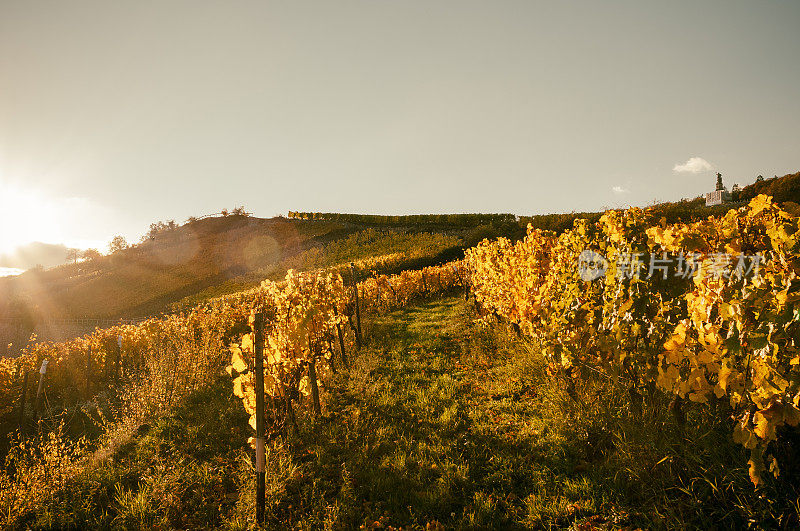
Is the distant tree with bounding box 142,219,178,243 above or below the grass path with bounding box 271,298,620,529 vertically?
above

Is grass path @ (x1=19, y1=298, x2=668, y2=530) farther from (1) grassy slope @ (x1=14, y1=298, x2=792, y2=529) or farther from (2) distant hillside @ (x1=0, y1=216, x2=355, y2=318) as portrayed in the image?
(2) distant hillside @ (x1=0, y1=216, x2=355, y2=318)

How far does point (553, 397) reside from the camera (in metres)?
4.88

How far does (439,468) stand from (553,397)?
1882 millimetres

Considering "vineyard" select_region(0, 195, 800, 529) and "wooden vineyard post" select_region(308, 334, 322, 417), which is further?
"wooden vineyard post" select_region(308, 334, 322, 417)

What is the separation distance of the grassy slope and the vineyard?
0.03m

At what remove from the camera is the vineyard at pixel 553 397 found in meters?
2.70

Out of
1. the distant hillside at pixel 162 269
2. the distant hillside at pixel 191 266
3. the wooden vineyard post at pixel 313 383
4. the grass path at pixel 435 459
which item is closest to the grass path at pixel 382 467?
the grass path at pixel 435 459

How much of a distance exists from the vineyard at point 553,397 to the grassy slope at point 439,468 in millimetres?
27

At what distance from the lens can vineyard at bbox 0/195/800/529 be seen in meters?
2.70

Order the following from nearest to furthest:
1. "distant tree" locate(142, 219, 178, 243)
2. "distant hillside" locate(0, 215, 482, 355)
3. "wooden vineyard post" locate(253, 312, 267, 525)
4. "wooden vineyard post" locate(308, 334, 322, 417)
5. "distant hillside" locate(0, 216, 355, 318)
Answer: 1. "wooden vineyard post" locate(253, 312, 267, 525)
2. "wooden vineyard post" locate(308, 334, 322, 417)
3. "distant hillside" locate(0, 215, 482, 355)
4. "distant hillside" locate(0, 216, 355, 318)
5. "distant tree" locate(142, 219, 178, 243)

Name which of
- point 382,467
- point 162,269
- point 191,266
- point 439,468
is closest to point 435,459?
point 439,468

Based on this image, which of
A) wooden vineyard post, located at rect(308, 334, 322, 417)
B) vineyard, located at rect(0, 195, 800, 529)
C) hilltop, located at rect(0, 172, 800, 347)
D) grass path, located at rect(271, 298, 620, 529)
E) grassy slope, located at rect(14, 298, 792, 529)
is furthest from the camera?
hilltop, located at rect(0, 172, 800, 347)

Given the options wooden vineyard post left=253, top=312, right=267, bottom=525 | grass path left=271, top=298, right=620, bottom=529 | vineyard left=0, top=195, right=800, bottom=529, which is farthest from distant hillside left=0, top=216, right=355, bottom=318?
wooden vineyard post left=253, top=312, right=267, bottom=525

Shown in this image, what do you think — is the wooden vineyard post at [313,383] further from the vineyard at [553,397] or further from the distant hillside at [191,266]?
the distant hillside at [191,266]
